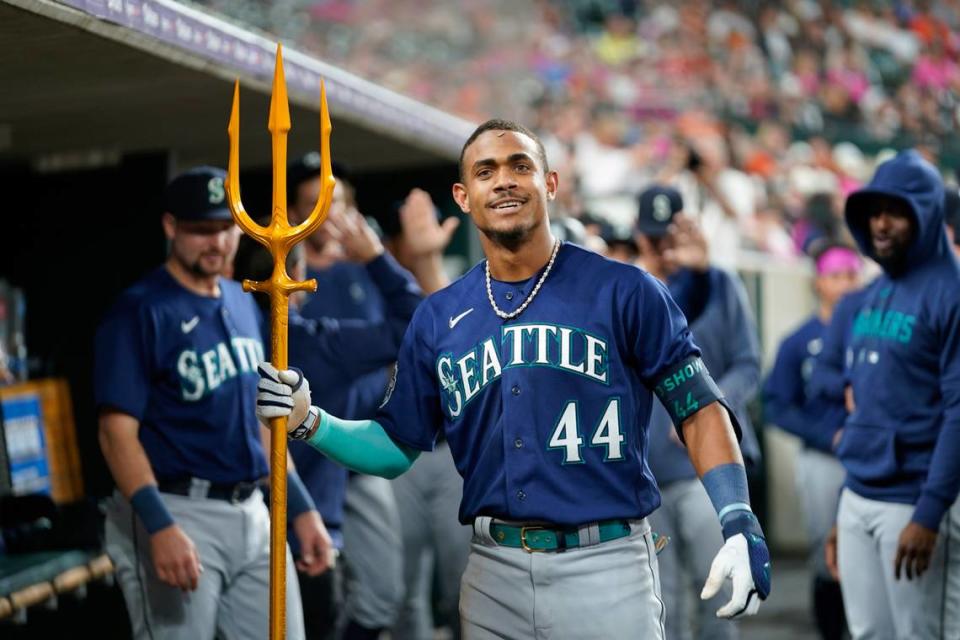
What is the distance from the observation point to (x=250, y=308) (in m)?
3.98

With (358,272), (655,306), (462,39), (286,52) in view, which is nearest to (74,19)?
(286,52)

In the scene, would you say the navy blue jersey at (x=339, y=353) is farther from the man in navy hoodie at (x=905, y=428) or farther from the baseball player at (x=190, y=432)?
the man in navy hoodie at (x=905, y=428)

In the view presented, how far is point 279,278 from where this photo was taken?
108 inches

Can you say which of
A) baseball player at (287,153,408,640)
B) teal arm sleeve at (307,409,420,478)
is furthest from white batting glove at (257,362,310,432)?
baseball player at (287,153,408,640)

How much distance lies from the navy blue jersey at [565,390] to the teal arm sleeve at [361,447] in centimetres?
17

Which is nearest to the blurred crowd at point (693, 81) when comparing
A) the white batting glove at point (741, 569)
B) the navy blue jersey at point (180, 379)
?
the navy blue jersey at point (180, 379)

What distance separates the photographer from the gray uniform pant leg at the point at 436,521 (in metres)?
4.84

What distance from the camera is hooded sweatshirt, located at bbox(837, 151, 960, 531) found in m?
3.76

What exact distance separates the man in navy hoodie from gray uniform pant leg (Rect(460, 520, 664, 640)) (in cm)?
139

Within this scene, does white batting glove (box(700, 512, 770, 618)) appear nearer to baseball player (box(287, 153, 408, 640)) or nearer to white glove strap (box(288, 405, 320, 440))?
white glove strap (box(288, 405, 320, 440))

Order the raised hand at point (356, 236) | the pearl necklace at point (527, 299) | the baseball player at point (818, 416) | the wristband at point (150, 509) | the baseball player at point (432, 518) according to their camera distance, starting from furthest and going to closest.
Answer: the baseball player at point (818, 416)
the baseball player at point (432, 518)
the raised hand at point (356, 236)
the wristband at point (150, 509)
the pearl necklace at point (527, 299)

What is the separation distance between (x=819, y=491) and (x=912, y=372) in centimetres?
224

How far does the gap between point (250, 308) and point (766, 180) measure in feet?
33.7

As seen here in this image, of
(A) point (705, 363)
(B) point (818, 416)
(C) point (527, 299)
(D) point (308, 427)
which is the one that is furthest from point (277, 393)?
(B) point (818, 416)
